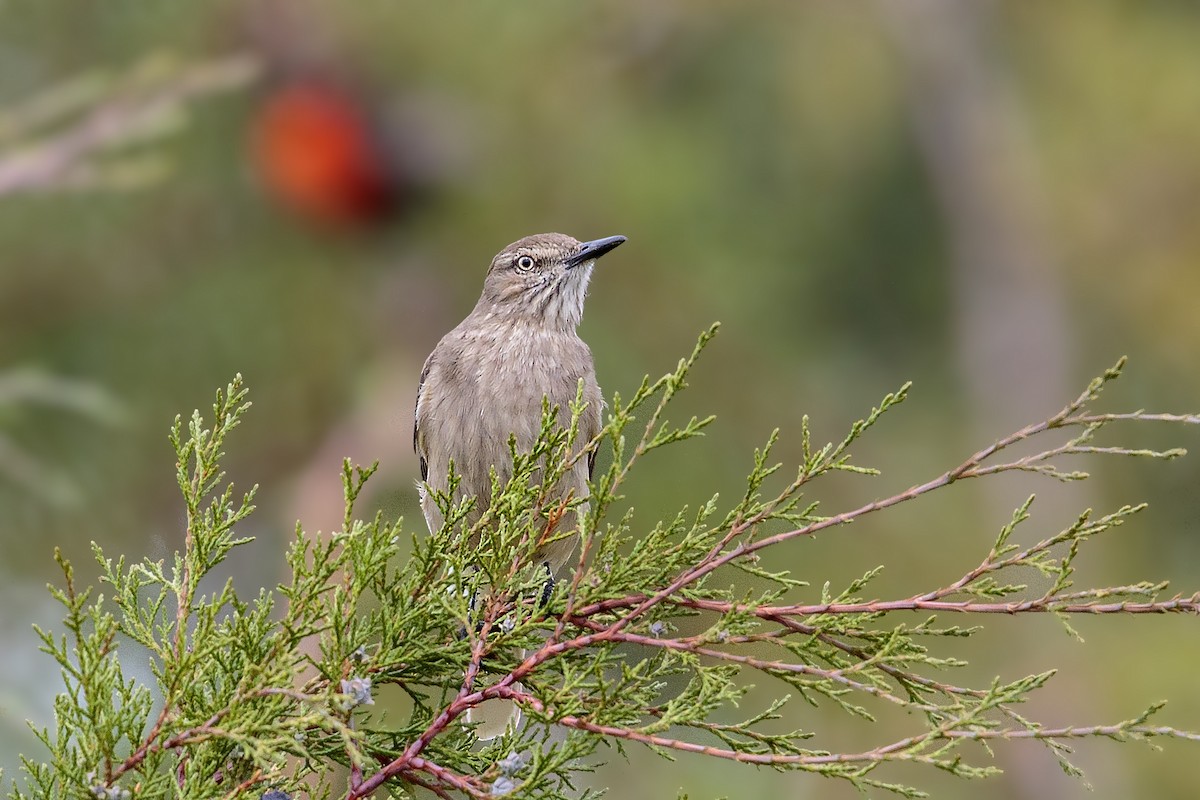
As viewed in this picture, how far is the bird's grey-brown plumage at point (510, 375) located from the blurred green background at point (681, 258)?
1.31 m

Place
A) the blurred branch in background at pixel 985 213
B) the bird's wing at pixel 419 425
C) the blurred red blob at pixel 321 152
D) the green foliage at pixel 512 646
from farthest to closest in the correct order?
1. the blurred branch in background at pixel 985 213
2. the blurred red blob at pixel 321 152
3. the bird's wing at pixel 419 425
4. the green foliage at pixel 512 646

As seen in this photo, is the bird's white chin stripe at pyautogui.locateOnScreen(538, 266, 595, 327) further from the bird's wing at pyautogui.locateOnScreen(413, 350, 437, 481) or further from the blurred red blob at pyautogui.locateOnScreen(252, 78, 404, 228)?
the blurred red blob at pyautogui.locateOnScreen(252, 78, 404, 228)

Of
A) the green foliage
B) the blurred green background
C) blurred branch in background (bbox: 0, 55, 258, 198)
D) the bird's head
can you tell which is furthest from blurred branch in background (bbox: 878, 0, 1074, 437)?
the green foliage

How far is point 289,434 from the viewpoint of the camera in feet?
29.1

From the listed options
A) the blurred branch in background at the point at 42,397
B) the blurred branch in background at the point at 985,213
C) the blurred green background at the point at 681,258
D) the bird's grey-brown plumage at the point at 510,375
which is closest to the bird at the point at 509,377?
the bird's grey-brown plumage at the point at 510,375

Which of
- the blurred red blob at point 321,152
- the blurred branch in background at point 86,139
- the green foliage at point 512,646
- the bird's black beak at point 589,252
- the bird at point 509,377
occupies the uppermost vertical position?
the blurred red blob at point 321,152

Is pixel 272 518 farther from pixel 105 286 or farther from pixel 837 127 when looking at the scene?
→ pixel 837 127

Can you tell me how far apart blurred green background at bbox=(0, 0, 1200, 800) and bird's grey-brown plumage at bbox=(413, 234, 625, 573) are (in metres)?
1.31

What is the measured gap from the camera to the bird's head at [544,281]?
5.31m

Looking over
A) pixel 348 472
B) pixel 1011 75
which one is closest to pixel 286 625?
pixel 348 472

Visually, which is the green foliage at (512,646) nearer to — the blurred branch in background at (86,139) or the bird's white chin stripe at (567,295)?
the blurred branch in background at (86,139)

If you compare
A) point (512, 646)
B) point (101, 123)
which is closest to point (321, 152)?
point (101, 123)

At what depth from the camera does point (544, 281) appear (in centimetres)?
540

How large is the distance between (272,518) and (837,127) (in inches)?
224
